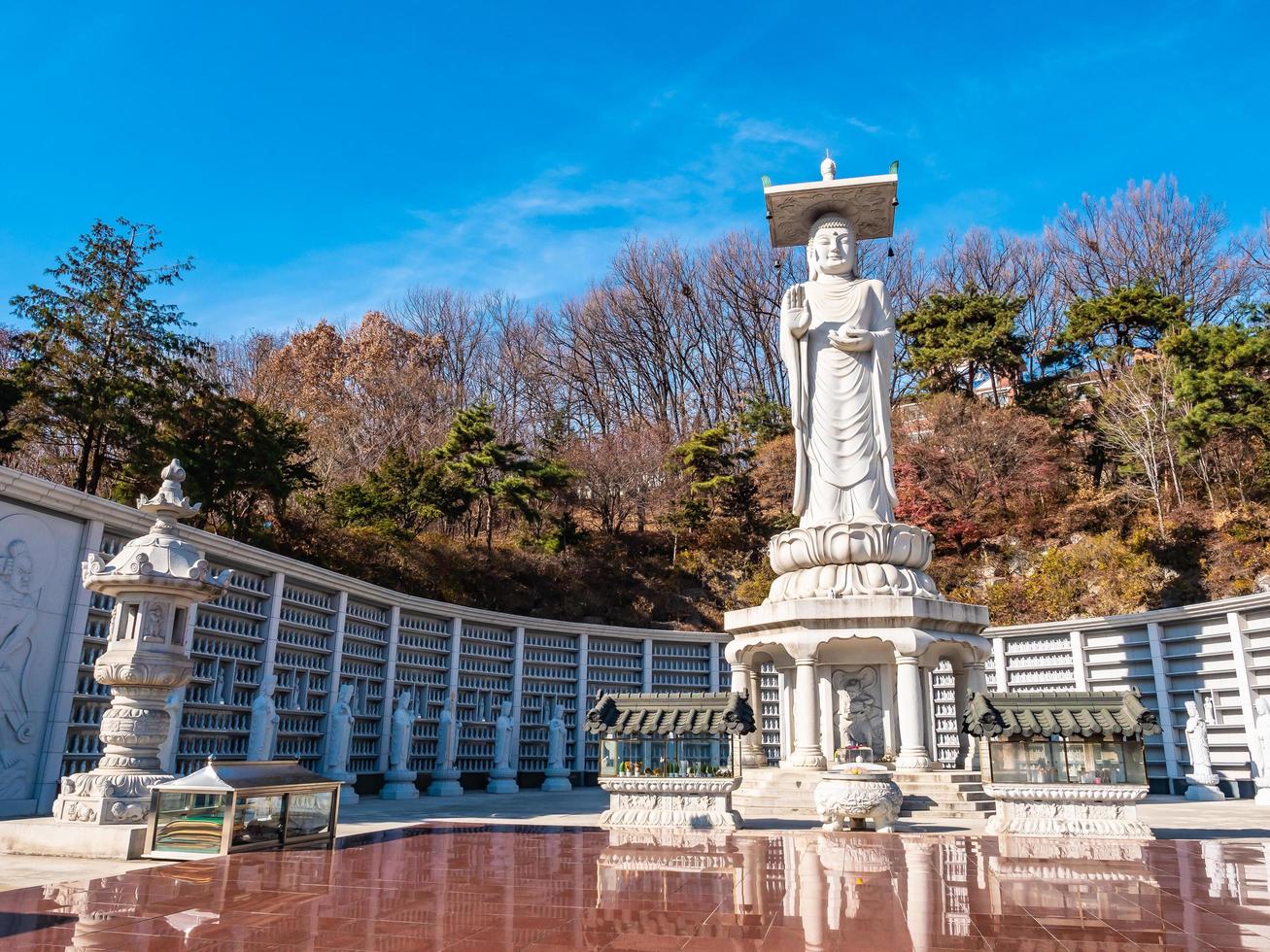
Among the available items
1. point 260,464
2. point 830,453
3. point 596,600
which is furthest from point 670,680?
point 260,464

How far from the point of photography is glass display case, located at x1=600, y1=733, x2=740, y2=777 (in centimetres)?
1082

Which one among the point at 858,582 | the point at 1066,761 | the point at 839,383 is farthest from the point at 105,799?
the point at 839,383

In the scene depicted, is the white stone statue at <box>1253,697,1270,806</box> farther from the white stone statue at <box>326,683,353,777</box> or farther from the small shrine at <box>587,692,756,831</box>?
the white stone statue at <box>326,683,353,777</box>

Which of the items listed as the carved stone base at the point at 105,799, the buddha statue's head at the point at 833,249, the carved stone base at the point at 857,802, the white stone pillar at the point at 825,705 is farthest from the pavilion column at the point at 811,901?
the buddha statue's head at the point at 833,249

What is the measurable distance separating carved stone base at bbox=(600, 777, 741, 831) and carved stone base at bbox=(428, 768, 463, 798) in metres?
6.56

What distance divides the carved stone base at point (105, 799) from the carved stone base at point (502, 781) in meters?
9.85

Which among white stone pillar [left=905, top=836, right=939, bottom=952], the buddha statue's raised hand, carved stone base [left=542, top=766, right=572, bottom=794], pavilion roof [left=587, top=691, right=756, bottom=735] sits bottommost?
carved stone base [left=542, top=766, right=572, bottom=794]

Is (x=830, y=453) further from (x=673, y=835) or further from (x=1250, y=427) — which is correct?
(x=1250, y=427)

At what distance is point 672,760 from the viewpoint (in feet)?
35.9

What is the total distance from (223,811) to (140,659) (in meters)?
1.82

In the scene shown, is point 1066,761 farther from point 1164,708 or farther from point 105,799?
point 105,799

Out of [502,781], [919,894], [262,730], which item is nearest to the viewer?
[919,894]

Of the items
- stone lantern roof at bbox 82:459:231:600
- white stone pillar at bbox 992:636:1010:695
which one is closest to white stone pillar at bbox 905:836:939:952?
stone lantern roof at bbox 82:459:231:600

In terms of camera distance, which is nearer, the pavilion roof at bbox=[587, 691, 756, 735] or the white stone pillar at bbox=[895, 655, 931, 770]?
the pavilion roof at bbox=[587, 691, 756, 735]
